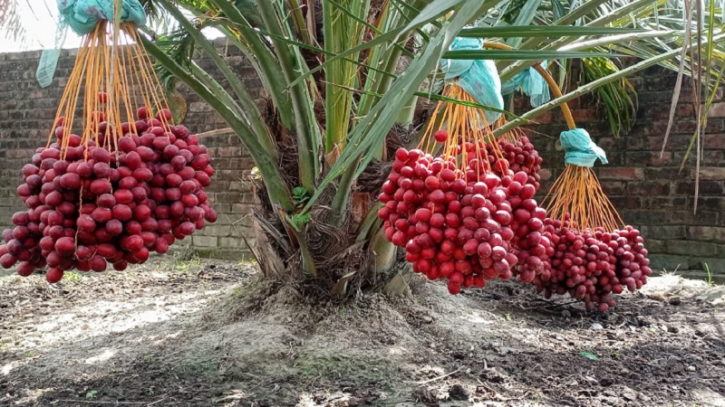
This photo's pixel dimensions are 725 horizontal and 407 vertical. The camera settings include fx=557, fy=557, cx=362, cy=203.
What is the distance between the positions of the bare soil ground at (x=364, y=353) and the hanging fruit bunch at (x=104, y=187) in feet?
1.79

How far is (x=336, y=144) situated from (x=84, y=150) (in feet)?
2.49

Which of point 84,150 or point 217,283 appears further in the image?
point 217,283

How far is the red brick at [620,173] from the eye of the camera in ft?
11.0

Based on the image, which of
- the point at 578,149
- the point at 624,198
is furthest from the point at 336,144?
the point at 624,198

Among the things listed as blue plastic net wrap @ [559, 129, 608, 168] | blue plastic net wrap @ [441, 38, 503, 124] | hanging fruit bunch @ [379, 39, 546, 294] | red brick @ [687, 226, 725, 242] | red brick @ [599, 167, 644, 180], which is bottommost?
red brick @ [687, 226, 725, 242]

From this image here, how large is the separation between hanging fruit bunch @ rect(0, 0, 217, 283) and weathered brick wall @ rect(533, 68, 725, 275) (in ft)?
8.29

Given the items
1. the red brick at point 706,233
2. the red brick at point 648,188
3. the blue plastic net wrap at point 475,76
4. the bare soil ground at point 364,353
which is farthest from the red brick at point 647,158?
the blue plastic net wrap at point 475,76

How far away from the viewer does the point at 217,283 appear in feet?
10.5

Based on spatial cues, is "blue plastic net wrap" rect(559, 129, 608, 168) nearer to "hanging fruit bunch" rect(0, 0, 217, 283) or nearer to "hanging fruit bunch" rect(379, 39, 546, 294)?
"hanging fruit bunch" rect(379, 39, 546, 294)

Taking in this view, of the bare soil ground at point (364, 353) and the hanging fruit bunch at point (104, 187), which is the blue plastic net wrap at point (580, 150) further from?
the hanging fruit bunch at point (104, 187)

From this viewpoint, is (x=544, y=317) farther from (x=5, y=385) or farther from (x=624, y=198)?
(x=5, y=385)

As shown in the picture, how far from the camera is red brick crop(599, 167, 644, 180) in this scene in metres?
3.36

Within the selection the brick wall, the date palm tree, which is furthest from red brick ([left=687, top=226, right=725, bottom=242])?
the date palm tree

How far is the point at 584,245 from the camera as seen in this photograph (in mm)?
2127
